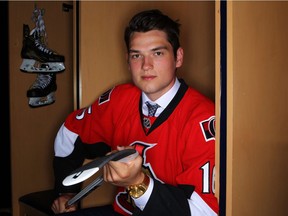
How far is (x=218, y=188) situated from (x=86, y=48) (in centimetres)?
100

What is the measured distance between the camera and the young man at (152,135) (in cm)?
104

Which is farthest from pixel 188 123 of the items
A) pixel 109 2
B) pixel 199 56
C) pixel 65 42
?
pixel 65 42

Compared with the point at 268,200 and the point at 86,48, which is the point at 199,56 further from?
the point at 268,200

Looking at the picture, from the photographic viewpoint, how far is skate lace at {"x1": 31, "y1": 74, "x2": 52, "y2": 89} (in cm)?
218

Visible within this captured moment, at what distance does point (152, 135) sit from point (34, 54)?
1118 millimetres

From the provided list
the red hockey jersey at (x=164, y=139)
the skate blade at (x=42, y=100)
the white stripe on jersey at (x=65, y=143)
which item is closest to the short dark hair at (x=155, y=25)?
the red hockey jersey at (x=164, y=139)

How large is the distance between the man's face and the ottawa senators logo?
0.24 meters

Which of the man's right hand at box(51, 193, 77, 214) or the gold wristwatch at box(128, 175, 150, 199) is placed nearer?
the gold wristwatch at box(128, 175, 150, 199)

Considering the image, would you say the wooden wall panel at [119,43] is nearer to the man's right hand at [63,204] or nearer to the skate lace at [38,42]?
the man's right hand at [63,204]

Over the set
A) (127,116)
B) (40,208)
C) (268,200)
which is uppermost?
(127,116)

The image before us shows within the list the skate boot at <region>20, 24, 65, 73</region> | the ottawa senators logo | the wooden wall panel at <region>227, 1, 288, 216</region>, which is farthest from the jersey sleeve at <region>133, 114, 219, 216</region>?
the skate boot at <region>20, 24, 65, 73</region>

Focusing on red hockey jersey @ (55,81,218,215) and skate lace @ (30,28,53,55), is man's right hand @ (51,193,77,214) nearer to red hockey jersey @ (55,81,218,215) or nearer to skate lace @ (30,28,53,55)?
red hockey jersey @ (55,81,218,215)

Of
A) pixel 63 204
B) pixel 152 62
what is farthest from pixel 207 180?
pixel 63 204

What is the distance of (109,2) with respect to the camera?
180 centimetres
